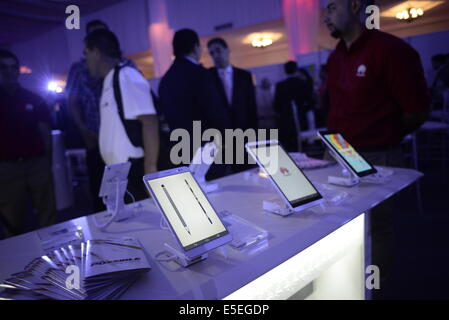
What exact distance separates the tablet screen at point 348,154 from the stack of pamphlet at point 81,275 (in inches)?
34.6

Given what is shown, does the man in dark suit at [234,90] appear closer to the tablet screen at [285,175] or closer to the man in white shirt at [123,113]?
the man in white shirt at [123,113]

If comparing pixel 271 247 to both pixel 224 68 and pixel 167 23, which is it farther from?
pixel 167 23

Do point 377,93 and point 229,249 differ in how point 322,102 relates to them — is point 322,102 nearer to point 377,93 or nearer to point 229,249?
point 377,93

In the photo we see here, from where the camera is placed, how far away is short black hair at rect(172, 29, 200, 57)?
190 centimetres

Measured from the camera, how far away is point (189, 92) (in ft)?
6.10

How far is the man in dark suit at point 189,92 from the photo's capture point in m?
1.85

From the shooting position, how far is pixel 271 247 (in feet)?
2.41

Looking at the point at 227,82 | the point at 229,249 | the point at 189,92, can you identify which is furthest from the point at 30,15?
the point at 229,249

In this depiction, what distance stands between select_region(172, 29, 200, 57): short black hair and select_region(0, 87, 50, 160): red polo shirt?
106cm

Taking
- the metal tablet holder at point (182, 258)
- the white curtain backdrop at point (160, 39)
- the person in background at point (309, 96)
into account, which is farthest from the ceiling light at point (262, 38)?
the metal tablet holder at point (182, 258)

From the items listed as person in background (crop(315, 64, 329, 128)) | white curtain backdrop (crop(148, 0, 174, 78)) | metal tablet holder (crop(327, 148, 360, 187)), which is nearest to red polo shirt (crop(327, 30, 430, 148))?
metal tablet holder (crop(327, 148, 360, 187))
